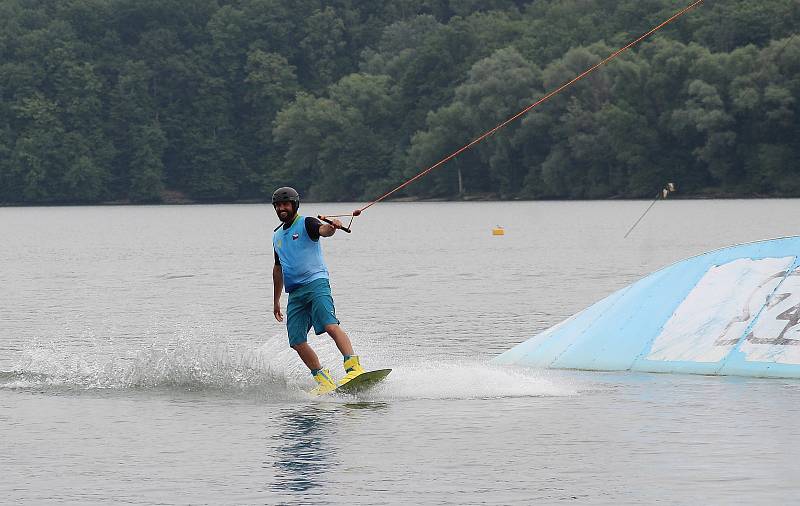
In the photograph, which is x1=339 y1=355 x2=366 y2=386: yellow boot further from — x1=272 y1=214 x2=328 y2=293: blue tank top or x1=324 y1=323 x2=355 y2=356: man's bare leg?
x1=272 y1=214 x2=328 y2=293: blue tank top

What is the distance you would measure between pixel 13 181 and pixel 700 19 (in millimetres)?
57665

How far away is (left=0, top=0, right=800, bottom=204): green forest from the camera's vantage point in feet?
364

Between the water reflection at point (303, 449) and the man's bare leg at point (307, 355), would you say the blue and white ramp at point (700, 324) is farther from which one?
the water reflection at point (303, 449)

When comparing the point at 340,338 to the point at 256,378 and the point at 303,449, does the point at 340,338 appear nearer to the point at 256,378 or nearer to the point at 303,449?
the point at 256,378

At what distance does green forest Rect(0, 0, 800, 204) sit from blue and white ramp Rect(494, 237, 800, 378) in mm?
91522

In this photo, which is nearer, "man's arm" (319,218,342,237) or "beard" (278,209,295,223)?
"man's arm" (319,218,342,237)

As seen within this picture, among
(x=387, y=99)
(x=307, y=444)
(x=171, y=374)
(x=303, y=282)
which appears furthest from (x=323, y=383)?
(x=387, y=99)

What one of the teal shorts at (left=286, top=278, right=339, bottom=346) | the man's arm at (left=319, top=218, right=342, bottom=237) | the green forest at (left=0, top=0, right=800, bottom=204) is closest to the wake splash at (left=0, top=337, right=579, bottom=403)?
the teal shorts at (left=286, top=278, right=339, bottom=346)

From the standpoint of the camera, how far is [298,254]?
14219mm

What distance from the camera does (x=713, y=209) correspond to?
98.4 metres

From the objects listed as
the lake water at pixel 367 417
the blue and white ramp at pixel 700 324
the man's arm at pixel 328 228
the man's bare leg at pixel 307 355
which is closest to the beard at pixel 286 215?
the man's arm at pixel 328 228

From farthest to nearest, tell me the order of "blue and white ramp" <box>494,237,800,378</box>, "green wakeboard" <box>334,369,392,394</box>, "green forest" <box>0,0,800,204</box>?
"green forest" <box>0,0,800,204</box>, "blue and white ramp" <box>494,237,800,378</box>, "green wakeboard" <box>334,369,392,394</box>

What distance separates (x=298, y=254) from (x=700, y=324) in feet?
12.7

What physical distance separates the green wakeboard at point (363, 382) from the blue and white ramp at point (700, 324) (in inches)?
94.4
